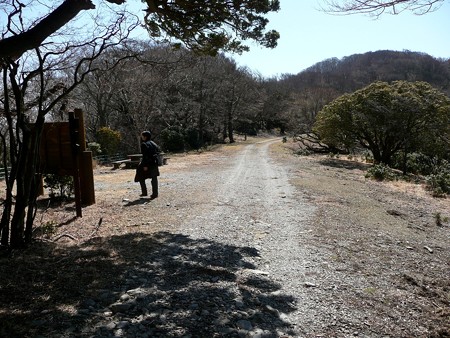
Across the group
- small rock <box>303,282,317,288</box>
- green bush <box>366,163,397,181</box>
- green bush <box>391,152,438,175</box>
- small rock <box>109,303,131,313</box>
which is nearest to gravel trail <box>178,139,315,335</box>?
small rock <box>303,282,317,288</box>

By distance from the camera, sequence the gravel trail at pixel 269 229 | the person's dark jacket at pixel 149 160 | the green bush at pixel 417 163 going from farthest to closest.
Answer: the green bush at pixel 417 163 < the person's dark jacket at pixel 149 160 < the gravel trail at pixel 269 229

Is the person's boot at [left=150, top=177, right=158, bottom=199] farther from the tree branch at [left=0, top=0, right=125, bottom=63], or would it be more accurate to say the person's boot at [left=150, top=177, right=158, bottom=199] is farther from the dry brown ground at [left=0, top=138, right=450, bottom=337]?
the tree branch at [left=0, top=0, right=125, bottom=63]

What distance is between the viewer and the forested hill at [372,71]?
216 ft

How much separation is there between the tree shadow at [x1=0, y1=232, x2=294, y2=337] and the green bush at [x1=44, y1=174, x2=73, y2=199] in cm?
395

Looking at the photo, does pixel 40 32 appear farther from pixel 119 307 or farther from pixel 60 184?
pixel 60 184

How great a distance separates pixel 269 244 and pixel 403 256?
2122mm

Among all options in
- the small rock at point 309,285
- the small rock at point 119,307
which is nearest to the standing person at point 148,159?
the small rock at point 309,285

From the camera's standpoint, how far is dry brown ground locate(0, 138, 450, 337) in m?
3.90

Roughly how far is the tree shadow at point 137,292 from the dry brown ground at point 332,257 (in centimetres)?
3

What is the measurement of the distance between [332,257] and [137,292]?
9.69 ft

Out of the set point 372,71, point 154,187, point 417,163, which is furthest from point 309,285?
point 372,71

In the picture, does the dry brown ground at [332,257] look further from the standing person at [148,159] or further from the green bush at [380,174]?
the green bush at [380,174]

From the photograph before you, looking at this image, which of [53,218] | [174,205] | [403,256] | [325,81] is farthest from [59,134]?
[325,81]

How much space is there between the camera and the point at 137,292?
4.00 meters
